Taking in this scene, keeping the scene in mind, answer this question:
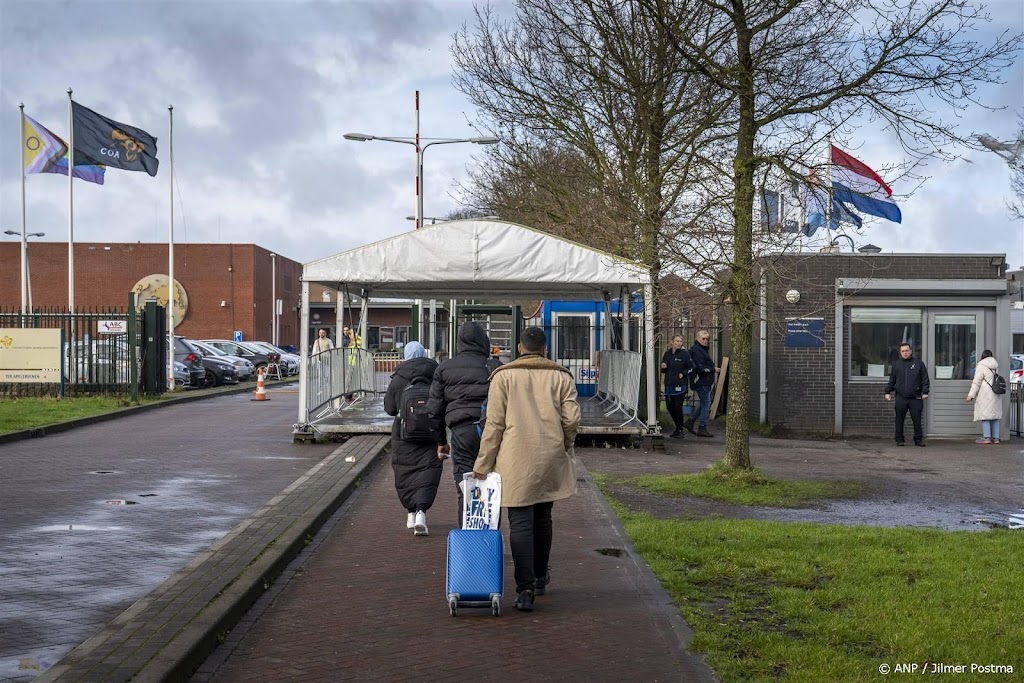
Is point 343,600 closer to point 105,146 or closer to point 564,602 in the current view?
point 564,602

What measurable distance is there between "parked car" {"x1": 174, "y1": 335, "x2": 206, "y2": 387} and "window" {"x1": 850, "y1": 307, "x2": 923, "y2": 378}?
2278 cm

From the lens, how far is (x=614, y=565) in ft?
28.1

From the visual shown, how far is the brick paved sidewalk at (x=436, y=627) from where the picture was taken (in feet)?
19.1

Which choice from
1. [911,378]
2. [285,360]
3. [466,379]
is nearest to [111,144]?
[285,360]

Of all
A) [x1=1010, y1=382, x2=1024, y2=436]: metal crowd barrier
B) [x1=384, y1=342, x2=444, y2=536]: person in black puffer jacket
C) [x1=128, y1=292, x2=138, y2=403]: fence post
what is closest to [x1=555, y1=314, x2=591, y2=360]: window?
[x1=1010, y1=382, x2=1024, y2=436]: metal crowd barrier

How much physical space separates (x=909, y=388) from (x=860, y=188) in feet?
15.0

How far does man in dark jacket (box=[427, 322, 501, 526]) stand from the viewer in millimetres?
8766

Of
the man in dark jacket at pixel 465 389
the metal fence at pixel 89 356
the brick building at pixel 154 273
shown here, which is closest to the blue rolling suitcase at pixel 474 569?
the man in dark jacket at pixel 465 389

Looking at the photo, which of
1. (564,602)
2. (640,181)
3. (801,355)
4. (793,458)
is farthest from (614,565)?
(801,355)

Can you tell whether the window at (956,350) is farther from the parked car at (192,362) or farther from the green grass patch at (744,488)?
the parked car at (192,362)

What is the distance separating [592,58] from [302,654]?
16298mm

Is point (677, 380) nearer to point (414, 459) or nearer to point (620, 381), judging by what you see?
point (620, 381)

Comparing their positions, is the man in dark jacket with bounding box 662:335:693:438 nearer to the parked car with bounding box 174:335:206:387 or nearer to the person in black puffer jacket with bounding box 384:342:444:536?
the person in black puffer jacket with bounding box 384:342:444:536

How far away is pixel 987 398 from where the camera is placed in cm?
2092
